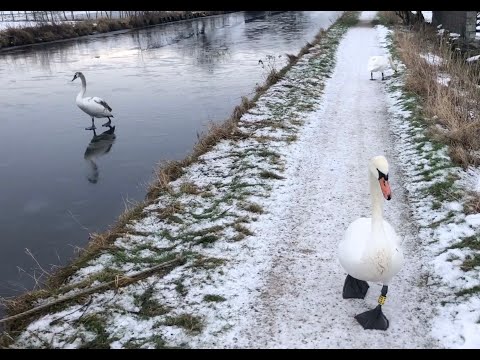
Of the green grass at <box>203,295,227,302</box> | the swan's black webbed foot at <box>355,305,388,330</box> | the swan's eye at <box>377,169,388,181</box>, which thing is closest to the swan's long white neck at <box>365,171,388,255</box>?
the swan's eye at <box>377,169,388,181</box>

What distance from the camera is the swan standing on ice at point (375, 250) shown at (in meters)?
4.23

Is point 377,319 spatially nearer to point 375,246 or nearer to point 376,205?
point 375,246

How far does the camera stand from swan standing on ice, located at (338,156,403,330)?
13.9 feet

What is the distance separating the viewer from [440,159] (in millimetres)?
8078

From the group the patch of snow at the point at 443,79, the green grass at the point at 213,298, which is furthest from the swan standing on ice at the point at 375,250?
the patch of snow at the point at 443,79

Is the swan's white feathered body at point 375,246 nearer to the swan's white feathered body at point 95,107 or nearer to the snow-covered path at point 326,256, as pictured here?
the snow-covered path at point 326,256

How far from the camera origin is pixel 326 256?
5.80 meters

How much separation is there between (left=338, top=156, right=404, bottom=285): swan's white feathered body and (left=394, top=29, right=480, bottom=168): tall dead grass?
4.06 meters

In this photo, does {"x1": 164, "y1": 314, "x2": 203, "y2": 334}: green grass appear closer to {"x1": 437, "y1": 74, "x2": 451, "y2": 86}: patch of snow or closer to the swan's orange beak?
the swan's orange beak

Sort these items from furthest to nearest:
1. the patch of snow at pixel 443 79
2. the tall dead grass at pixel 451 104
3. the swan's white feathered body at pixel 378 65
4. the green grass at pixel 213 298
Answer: the swan's white feathered body at pixel 378 65 < the patch of snow at pixel 443 79 < the tall dead grass at pixel 451 104 < the green grass at pixel 213 298

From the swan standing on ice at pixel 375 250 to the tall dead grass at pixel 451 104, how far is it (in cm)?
406

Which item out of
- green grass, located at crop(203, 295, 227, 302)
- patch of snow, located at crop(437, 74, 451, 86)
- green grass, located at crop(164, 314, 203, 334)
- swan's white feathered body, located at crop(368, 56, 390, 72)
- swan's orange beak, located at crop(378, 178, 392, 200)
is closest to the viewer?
swan's orange beak, located at crop(378, 178, 392, 200)

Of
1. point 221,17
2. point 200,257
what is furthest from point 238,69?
point 221,17

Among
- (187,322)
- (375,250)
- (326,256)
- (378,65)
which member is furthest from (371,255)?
(378,65)
